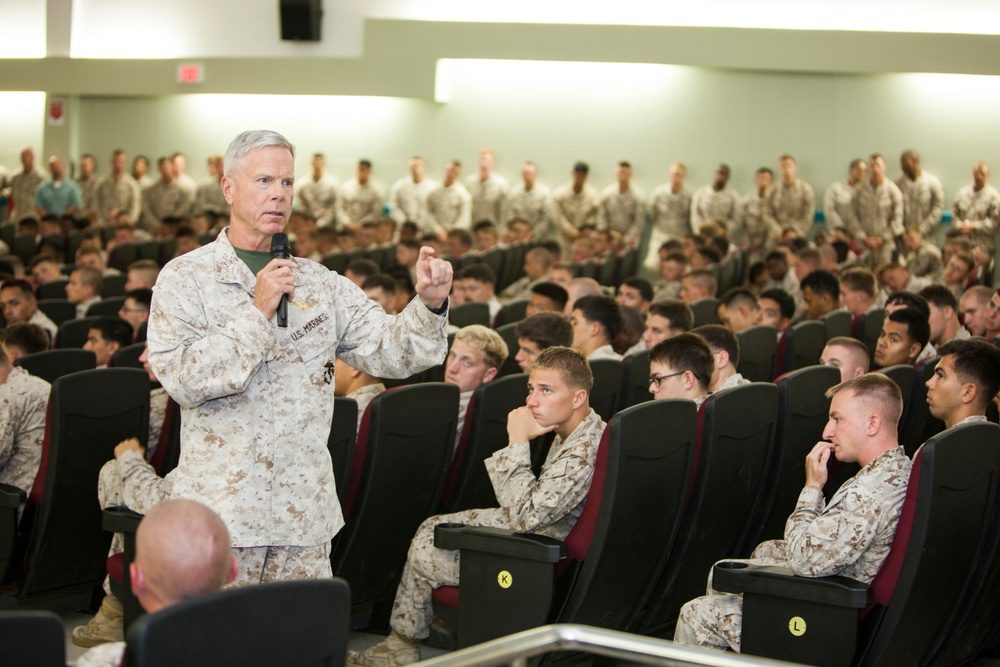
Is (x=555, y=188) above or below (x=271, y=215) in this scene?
above

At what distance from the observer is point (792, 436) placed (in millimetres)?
3877

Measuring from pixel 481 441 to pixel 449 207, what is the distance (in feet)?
34.0

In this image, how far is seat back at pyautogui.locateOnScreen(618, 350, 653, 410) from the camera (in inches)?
185

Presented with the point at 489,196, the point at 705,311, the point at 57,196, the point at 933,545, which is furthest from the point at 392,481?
the point at 57,196

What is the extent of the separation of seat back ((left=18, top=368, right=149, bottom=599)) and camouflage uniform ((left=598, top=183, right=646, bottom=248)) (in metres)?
10.1

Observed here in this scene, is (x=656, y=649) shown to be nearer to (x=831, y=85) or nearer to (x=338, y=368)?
(x=338, y=368)

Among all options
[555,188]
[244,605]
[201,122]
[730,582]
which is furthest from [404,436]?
[201,122]

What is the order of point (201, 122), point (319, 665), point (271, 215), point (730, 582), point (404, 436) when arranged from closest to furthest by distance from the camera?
point (319, 665)
point (271, 215)
point (730, 582)
point (404, 436)
point (201, 122)

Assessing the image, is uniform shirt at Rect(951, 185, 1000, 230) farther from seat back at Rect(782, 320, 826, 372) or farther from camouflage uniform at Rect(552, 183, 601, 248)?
seat back at Rect(782, 320, 826, 372)

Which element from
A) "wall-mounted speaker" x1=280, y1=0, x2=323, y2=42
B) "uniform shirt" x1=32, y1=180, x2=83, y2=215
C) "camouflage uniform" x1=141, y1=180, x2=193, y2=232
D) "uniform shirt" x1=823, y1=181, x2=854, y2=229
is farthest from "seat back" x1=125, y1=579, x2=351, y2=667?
"uniform shirt" x1=32, y1=180, x2=83, y2=215

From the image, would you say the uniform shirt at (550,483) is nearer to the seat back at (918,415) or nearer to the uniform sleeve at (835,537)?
the uniform sleeve at (835,537)

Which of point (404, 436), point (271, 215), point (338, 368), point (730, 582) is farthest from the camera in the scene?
point (338, 368)

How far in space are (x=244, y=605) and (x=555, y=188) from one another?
12815mm

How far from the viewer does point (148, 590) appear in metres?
1.96
